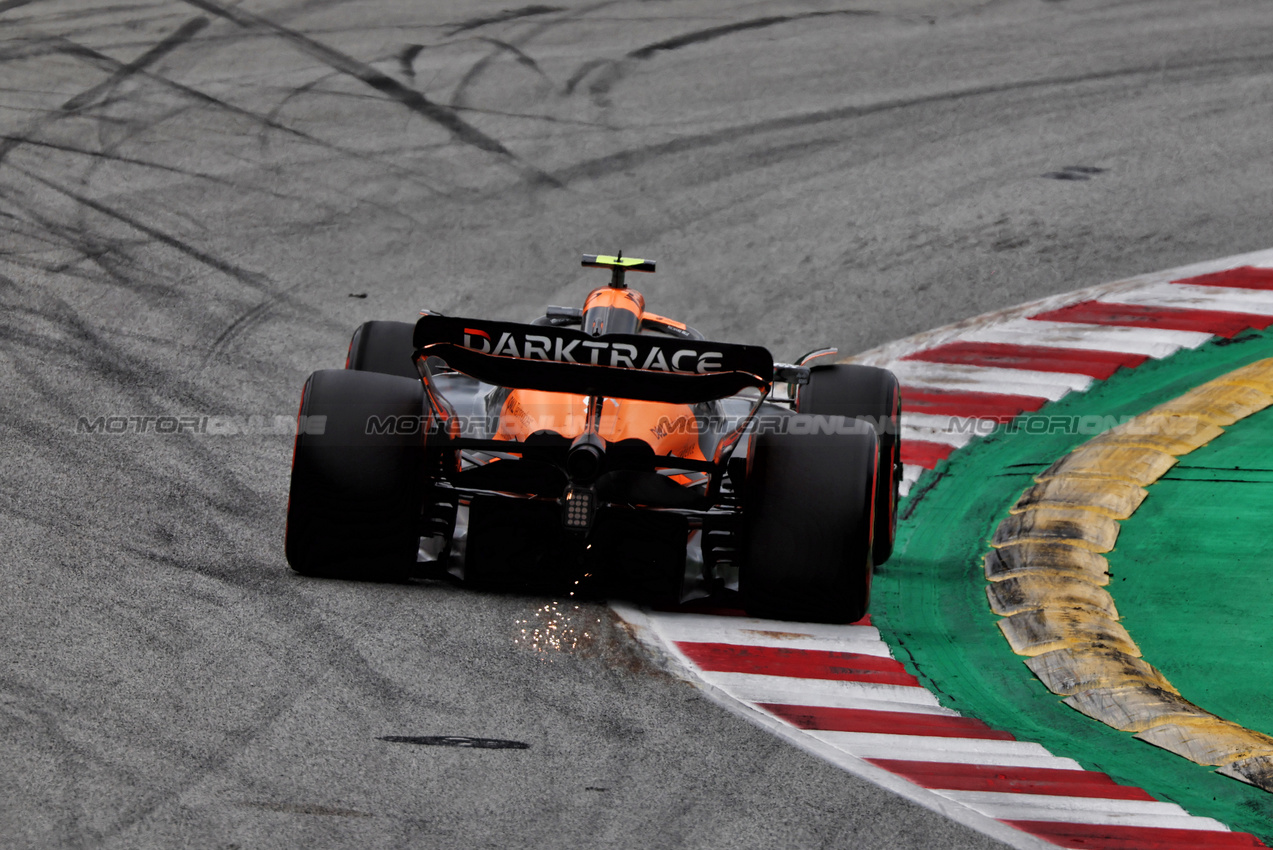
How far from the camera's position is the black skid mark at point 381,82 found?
10.5m

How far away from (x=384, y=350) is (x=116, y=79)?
5892mm

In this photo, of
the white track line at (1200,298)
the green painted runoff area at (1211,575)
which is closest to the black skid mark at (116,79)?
the white track line at (1200,298)

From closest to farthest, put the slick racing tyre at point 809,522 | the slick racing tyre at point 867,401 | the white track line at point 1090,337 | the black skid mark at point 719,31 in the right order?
the slick racing tyre at point 809,522
the slick racing tyre at point 867,401
the white track line at point 1090,337
the black skid mark at point 719,31

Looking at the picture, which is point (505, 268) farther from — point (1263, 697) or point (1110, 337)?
point (1263, 697)

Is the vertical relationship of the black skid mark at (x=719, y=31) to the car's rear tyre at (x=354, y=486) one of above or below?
above

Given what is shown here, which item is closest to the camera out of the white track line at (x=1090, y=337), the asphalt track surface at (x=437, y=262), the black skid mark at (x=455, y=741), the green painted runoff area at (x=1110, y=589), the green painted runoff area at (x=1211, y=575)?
the asphalt track surface at (x=437, y=262)

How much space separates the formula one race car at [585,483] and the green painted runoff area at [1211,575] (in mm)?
1421

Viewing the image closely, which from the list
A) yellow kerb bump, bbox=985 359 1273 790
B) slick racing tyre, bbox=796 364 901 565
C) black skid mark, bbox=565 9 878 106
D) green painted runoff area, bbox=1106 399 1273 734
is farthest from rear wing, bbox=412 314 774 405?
black skid mark, bbox=565 9 878 106

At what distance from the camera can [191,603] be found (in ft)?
16.7

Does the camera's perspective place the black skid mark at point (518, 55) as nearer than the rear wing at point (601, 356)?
No

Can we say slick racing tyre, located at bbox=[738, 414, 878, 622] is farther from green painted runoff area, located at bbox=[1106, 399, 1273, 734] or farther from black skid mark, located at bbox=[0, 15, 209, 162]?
black skid mark, located at bbox=[0, 15, 209, 162]

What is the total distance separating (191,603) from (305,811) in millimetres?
1495

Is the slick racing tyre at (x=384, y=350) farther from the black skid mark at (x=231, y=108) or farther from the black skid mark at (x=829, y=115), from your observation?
the black skid mark at (x=829, y=115)

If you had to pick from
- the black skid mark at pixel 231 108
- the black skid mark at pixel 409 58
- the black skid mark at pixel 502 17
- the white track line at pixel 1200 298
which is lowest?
the white track line at pixel 1200 298
